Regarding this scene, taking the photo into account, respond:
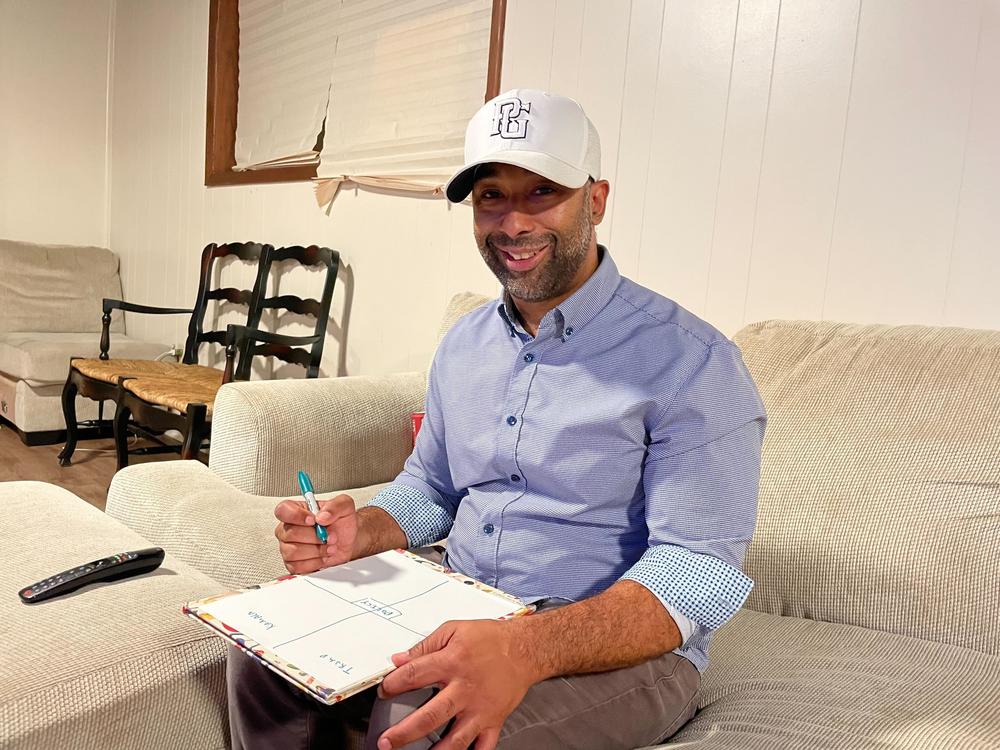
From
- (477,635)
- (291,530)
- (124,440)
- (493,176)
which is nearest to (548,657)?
(477,635)

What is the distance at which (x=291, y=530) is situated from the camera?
3.58 ft

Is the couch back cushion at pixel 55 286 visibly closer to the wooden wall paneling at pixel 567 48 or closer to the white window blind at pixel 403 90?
the white window blind at pixel 403 90

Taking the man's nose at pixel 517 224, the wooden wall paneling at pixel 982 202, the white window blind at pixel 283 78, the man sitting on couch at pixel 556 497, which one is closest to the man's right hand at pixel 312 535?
the man sitting on couch at pixel 556 497

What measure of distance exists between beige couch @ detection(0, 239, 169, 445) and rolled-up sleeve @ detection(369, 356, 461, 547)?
3278 mm

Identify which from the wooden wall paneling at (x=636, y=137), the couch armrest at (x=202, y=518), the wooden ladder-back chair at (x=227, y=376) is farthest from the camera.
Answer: the wooden ladder-back chair at (x=227, y=376)

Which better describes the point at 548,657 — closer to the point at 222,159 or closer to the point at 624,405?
the point at 624,405

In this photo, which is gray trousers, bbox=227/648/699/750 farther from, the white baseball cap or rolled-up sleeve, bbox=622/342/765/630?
the white baseball cap

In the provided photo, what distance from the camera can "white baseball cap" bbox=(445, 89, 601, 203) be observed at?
1.08 m

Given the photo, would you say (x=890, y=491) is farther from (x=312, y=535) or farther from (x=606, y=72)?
(x=606, y=72)

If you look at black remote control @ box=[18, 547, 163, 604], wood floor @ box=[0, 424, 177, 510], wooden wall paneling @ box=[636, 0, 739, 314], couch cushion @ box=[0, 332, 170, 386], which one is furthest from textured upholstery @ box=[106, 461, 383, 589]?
couch cushion @ box=[0, 332, 170, 386]

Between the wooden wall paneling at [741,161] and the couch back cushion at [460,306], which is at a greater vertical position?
the wooden wall paneling at [741,161]

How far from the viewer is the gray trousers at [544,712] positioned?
0.85m

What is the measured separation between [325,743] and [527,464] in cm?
42

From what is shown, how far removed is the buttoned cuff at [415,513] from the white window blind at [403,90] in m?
1.58
